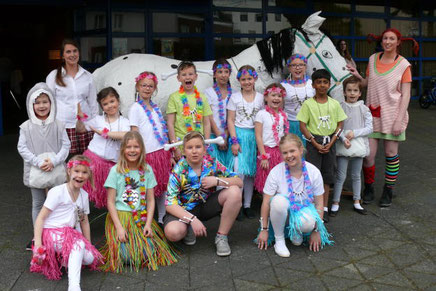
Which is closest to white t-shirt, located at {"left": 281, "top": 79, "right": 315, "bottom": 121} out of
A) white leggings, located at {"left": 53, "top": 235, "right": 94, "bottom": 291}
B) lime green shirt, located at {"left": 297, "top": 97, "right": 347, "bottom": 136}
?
lime green shirt, located at {"left": 297, "top": 97, "right": 347, "bottom": 136}

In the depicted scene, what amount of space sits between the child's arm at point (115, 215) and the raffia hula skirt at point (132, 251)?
5 centimetres

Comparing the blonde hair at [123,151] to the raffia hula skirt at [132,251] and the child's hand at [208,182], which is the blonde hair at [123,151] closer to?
the raffia hula skirt at [132,251]

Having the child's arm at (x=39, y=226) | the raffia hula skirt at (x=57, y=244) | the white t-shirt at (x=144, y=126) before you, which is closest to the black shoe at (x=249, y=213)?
the white t-shirt at (x=144, y=126)

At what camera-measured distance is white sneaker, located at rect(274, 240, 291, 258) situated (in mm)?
3530

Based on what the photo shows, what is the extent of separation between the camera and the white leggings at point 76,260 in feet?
9.80

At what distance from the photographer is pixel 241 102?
4305 millimetres

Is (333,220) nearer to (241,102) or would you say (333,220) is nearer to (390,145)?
(390,145)

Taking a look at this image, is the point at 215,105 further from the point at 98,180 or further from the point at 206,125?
the point at 98,180

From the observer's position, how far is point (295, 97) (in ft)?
14.7

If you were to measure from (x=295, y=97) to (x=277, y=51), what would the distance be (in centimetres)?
72

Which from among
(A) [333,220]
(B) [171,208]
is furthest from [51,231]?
(A) [333,220]

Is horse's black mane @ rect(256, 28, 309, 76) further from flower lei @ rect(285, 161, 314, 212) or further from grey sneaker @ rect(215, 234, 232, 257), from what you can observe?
grey sneaker @ rect(215, 234, 232, 257)

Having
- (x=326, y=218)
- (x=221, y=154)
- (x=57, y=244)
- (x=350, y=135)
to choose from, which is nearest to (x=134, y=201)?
(x=57, y=244)

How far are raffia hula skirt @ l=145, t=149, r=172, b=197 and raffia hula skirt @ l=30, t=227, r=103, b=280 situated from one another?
96cm
